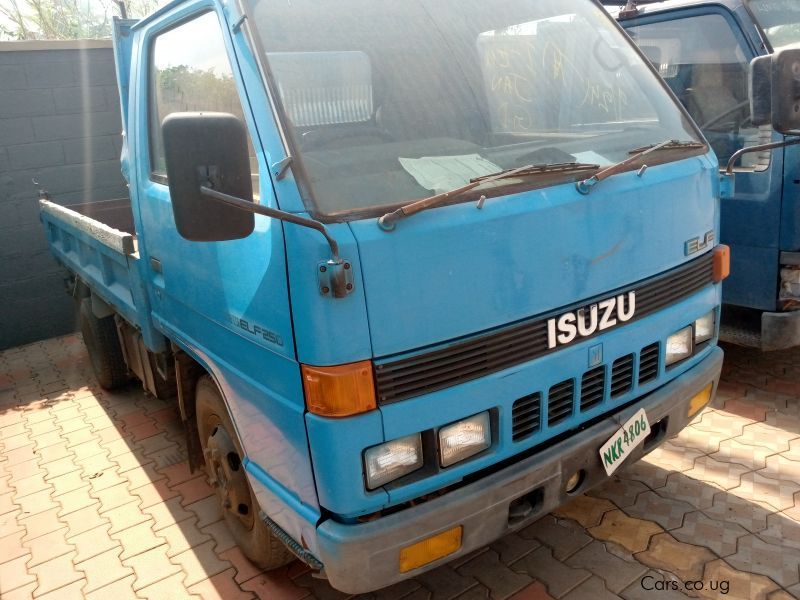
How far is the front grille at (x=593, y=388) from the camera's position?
7.68 feet

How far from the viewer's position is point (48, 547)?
129 inches

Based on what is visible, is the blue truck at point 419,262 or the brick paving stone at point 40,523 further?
the brick paving stone at point 40,523

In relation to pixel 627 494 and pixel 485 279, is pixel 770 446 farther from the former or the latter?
pixel 485 279

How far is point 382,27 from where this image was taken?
95.2 inches

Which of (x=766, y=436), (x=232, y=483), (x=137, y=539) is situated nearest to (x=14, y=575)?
(x=137, y=539)

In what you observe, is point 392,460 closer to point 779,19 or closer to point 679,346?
point 679,346

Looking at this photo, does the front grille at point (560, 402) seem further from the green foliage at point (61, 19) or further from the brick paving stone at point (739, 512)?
the green foliage at point (61, 19)

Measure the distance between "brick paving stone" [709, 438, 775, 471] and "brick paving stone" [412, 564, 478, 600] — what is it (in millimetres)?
1540

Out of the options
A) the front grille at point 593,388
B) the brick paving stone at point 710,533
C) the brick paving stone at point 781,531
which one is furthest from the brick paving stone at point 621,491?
the front grille at point 593,388

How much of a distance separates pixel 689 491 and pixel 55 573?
9.65 feet

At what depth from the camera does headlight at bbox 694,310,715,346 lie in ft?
9.02

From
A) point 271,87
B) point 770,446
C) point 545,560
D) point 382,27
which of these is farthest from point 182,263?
point 770,446

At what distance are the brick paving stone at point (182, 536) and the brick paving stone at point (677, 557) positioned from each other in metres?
1.98

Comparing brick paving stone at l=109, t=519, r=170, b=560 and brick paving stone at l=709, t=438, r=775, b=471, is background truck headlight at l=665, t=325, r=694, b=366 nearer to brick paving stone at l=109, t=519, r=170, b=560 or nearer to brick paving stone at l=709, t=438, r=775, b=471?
brick paving stone at l=709, t=438, r=775, b=471
